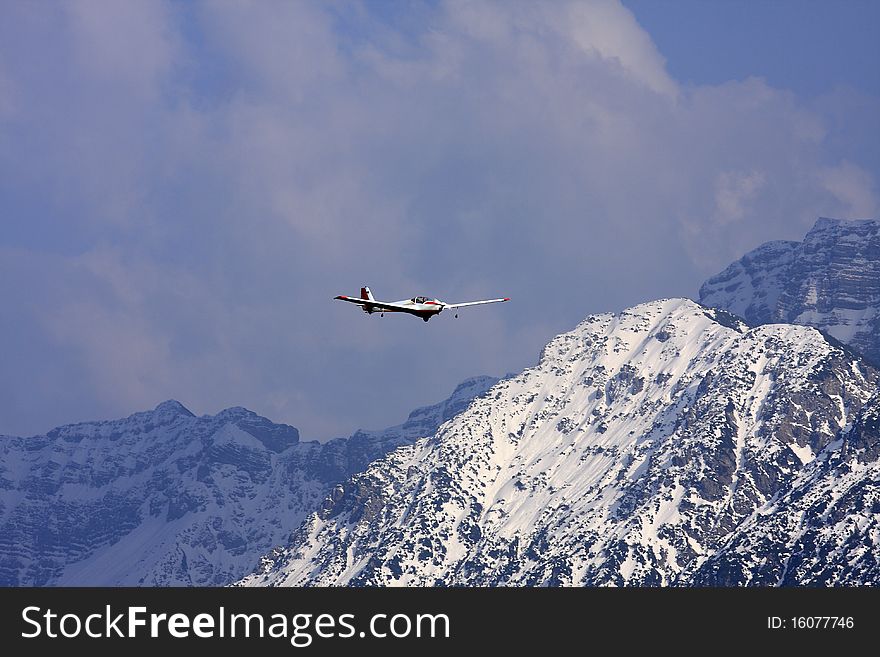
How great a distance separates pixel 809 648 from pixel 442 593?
42783 mm

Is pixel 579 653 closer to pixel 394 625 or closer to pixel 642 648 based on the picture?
pixel 642 648

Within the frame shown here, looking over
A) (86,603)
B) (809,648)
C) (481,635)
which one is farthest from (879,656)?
(86,603)

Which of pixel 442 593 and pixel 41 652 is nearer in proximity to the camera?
pixel 41 652

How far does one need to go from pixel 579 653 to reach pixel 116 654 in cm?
5189

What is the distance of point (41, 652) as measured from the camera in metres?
182

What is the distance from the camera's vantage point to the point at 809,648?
192m

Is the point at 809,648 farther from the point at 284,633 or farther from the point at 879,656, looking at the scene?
the point at 284,633

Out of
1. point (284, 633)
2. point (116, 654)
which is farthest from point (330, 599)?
point (116, 654)

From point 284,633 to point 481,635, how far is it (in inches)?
963

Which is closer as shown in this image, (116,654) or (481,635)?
(116,654)

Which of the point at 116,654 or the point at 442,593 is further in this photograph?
the point at 442,593

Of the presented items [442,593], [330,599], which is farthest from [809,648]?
[330,599]

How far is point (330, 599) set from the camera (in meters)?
192

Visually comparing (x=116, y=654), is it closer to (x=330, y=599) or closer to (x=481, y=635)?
(x=330, y=599)
